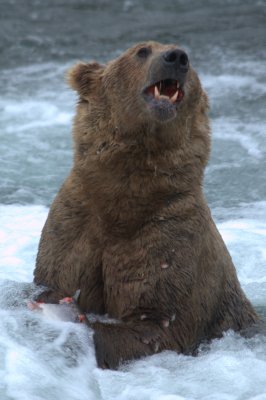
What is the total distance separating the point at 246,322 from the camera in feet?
20.2

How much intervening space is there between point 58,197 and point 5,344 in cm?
86

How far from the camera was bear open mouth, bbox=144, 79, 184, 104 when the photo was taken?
5.57m

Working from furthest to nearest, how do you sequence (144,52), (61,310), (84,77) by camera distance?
(84,77) < (144,52) < (61,310)

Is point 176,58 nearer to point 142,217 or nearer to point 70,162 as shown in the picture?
point 142,217

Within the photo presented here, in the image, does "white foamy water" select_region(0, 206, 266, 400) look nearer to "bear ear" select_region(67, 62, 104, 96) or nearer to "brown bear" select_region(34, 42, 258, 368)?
"brown bear" select_region(34, 42, 258, 368)

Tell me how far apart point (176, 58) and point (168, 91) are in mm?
317

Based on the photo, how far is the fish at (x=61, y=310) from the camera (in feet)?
18.0

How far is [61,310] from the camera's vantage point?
553 centimetres

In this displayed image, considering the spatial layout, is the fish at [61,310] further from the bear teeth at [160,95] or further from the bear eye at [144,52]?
the bear eye at [144,52]

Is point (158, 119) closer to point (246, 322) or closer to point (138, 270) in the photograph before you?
point (138, 270)

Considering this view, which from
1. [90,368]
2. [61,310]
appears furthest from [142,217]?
[90,368]

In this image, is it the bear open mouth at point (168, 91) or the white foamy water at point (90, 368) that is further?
the bear open mouth at point (168, 91)

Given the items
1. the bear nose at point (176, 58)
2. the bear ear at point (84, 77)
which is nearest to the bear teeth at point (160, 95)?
the bear nose at point (176, 58)

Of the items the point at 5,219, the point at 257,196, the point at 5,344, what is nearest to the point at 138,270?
the point at 5,344
